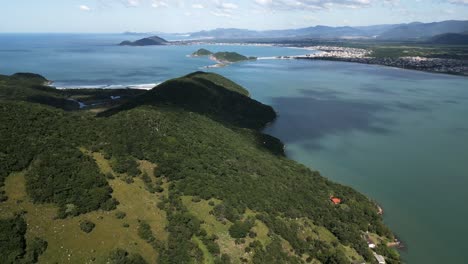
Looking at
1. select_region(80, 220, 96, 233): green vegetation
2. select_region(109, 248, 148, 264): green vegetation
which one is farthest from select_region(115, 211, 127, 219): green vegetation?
select_region(109, 248, 148, 264): green vegetation

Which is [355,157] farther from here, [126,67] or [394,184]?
[126,67]

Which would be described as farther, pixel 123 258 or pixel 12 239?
pixel 123 258

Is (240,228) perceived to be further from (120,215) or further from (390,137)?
(390,137)

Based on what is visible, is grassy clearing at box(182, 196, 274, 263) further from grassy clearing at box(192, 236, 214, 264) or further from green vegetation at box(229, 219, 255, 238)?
green vegetation at box(229, 219, 255, 238)

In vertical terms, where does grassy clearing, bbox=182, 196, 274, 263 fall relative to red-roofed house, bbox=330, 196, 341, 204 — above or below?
above

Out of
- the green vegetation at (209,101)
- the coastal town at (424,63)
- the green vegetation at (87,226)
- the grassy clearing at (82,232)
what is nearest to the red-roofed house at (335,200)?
the grassy clearing at (82,232)

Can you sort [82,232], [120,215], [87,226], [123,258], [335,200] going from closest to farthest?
[123,258] → [82,232] → [87,226] → [120,215] → [335,200]

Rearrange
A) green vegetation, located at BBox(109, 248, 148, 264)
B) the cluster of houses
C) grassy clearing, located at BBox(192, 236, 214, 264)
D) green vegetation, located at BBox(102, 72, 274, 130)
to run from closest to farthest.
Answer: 1. green vegetation, located at BBox(109, 248, 148, 264)
2. grassy clearing, located at BBox(192, 236, 214, 264)
3. the cluster of houses
4. green vegetation, located at BBox(102, 72, 274, 130)

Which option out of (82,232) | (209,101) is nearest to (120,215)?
(82,232)
